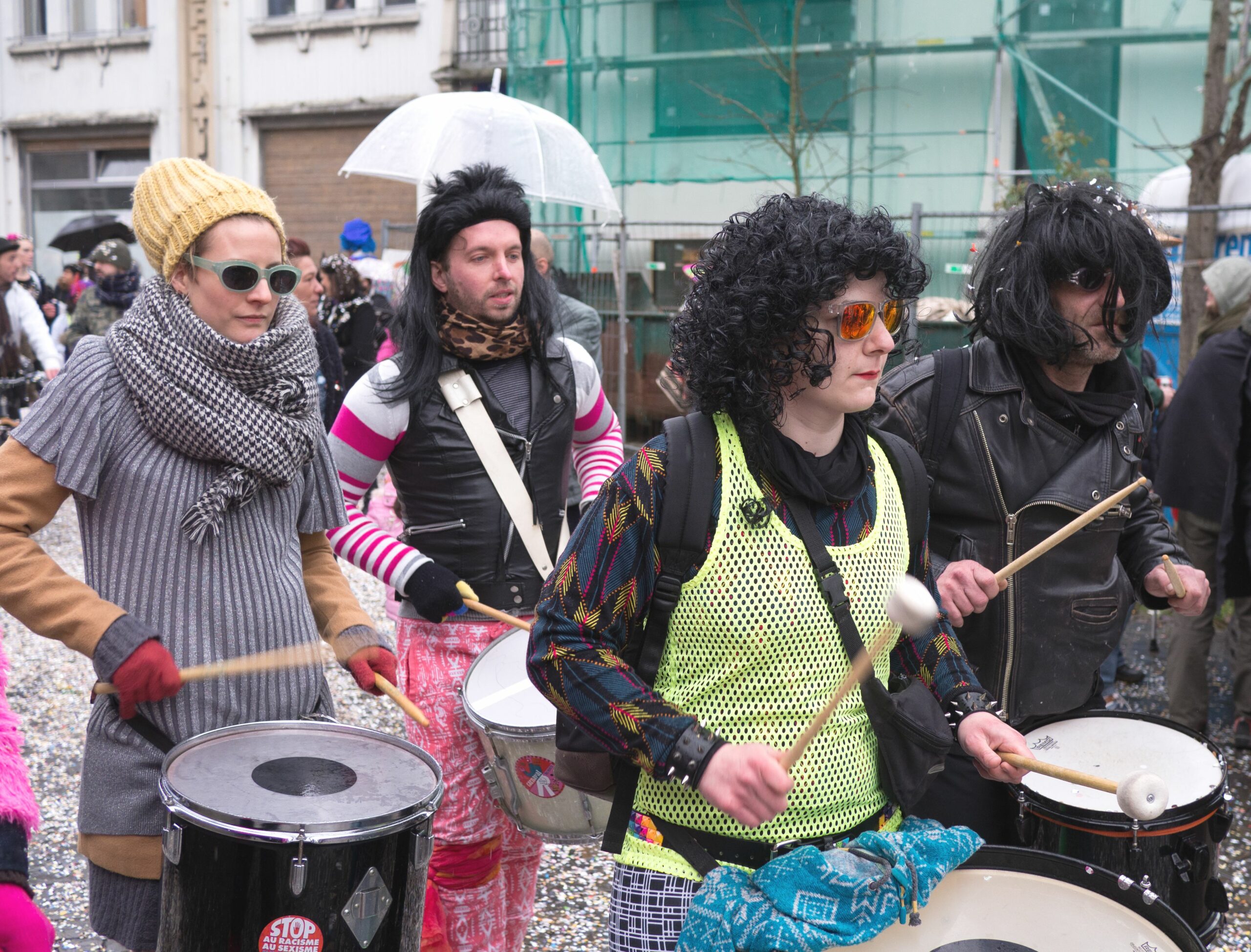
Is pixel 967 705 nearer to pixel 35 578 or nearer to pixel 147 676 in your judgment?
pixel 147 676

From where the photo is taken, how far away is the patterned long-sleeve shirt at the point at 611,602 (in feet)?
6.16

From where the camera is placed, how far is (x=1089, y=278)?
2.72 metres

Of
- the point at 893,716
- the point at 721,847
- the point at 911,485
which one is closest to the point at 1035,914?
the point at 893,716

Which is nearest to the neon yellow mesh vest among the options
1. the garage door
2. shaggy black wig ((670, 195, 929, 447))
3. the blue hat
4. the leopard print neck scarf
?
shaggy black wig ((670, 195, 929, 447))

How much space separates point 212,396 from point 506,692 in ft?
3.26

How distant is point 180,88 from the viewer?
66.3 ft

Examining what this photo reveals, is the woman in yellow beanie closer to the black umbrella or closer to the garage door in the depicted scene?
the black umbrella

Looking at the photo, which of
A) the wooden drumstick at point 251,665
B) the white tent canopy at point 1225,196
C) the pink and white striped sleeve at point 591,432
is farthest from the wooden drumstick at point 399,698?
the white tent canopy at point 1225,196

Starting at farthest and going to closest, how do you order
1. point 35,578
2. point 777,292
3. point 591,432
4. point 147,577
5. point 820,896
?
point 591,432, point 147,577, point 35,578, point 777,292, point 820,896

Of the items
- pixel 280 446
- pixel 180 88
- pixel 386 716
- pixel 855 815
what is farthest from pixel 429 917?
pixel 180 88

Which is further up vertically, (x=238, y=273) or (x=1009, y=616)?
(x=238, y=273)

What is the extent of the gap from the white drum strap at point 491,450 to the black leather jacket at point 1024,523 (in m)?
0.91

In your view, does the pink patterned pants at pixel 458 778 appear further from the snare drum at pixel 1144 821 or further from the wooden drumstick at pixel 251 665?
the snare drum at pixel 1144 821

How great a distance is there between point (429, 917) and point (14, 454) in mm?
1452
